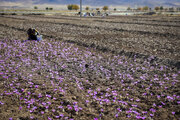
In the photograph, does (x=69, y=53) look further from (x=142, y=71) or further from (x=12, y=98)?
(x=12, y=98)

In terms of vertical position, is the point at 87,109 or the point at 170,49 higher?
the point at 170,49

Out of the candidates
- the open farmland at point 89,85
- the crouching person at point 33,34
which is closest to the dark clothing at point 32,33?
the crouching person at point 33,34

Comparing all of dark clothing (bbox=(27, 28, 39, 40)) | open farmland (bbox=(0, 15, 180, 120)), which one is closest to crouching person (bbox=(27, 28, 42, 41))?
dark clothing (bbox=(27, 28, 39, 40))

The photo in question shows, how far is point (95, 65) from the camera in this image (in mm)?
9000

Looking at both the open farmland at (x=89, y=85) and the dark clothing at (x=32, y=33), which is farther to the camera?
the dark clothing at (x=32, y=33)

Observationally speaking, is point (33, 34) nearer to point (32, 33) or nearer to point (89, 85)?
point (32, 33)

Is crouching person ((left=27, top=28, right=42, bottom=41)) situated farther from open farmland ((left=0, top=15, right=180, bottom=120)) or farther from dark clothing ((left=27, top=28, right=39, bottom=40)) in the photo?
open farmland ((left=0, top=15, right=180, bottom=120))

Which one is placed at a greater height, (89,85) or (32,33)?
(32,33)

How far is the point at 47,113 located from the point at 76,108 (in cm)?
82

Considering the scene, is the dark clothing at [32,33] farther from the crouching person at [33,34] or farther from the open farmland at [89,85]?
the open farmland at [89,85]

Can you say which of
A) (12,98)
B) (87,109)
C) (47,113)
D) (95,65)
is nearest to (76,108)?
(87,109)

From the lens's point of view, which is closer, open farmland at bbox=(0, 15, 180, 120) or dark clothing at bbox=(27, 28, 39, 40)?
open farmland at bbox=(0, 15, 180, 120)

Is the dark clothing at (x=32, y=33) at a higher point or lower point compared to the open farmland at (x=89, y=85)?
higher

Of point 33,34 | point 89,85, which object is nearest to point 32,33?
point 33,34
